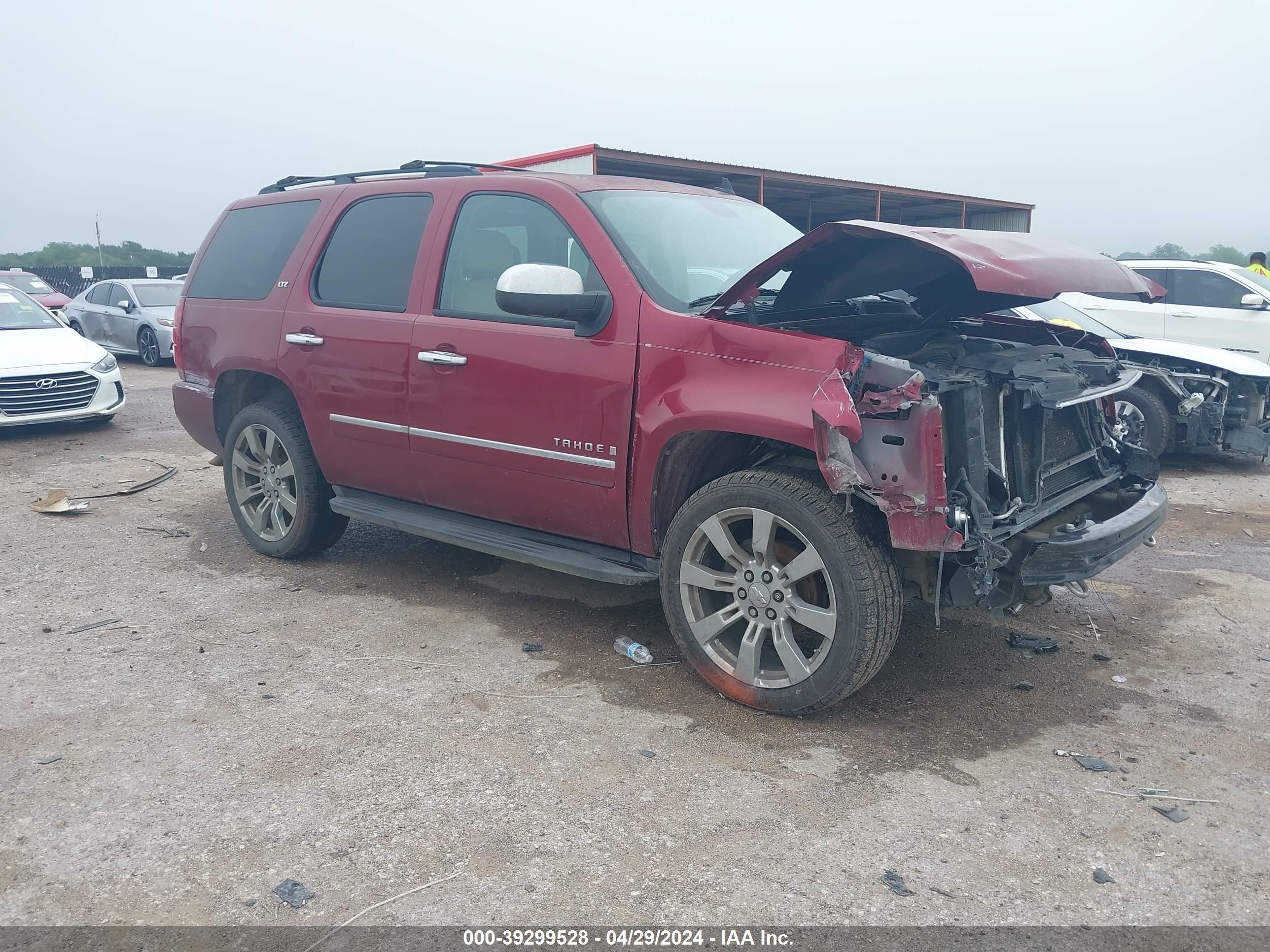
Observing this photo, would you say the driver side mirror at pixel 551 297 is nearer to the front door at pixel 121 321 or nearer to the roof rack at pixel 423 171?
the roof rack at pixel 423 171

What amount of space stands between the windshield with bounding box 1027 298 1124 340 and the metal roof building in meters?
3.76

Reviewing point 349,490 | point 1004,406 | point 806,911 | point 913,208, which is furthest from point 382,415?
point 913,208

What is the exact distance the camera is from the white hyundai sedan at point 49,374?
30.2 ft

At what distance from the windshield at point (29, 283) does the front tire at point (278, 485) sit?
16158 millimetres

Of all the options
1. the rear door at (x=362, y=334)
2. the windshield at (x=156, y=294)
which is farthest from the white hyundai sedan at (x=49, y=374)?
the windshield at (x=156, y=294)

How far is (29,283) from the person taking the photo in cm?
1917

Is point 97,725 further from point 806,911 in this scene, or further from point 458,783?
point 806,911

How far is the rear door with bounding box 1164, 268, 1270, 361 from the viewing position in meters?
10.1

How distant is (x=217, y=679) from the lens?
3.97 metres

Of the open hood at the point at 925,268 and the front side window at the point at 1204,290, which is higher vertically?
the front side window at the point at 1204,290

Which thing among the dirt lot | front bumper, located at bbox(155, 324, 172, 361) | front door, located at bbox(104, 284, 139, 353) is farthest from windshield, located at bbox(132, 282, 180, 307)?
the dirt lot

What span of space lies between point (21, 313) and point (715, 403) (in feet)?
32.1

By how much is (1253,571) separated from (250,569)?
5659 millimetres

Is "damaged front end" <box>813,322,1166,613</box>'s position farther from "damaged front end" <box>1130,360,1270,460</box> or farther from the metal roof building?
the metal roof building
